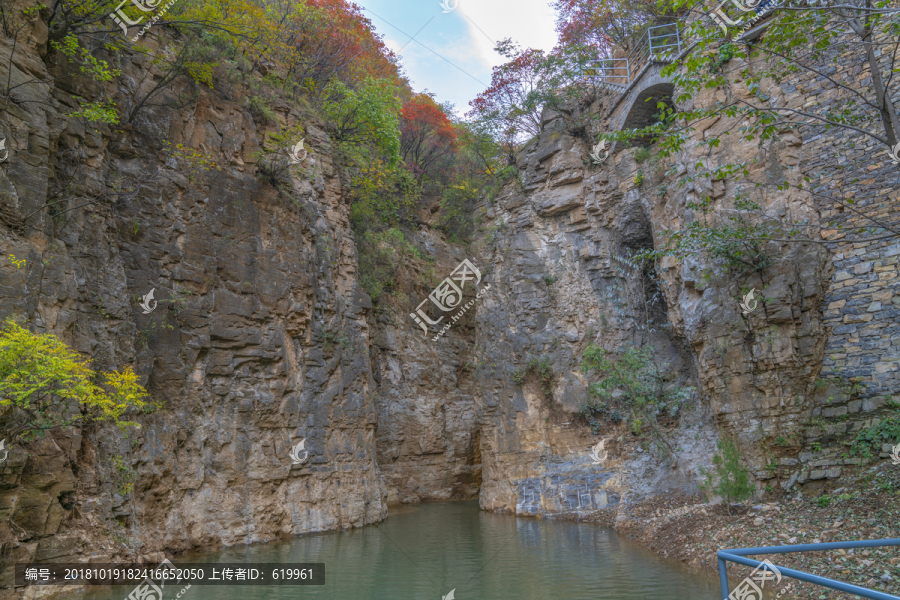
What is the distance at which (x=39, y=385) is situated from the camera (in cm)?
679

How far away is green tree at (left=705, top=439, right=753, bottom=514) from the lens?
11320 mm

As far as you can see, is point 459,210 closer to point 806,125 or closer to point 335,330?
point 335,330

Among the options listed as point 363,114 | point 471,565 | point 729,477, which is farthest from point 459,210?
point 471,565

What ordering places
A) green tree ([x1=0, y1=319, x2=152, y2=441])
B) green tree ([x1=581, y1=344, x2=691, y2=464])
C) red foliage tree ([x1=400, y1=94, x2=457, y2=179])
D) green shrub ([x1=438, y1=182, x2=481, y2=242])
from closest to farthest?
green tree ([x1=0, y1=319, x2=152, y2=441]) < green tree ([x1=581, y1=344, x2=691, y2=464]) < green shrub ([x1=438, y1=182, x2=481, y2=242]) < red foliage tree ([x1=400, y1=94, x2=457, y2=179])

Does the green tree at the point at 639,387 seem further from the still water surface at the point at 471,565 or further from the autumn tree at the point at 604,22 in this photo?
the autumn tree at the point at 604,22

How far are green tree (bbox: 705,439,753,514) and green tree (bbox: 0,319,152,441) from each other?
12280mm

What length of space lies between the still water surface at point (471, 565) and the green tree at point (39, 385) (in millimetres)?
2775

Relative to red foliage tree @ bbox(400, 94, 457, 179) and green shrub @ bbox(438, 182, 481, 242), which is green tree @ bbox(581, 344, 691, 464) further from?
red foliage tree @ bbox(400, 94, 457, 179)

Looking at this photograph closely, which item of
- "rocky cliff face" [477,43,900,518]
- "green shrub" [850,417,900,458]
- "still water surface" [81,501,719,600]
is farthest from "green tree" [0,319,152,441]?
"green shrub" [850,417,900,458]

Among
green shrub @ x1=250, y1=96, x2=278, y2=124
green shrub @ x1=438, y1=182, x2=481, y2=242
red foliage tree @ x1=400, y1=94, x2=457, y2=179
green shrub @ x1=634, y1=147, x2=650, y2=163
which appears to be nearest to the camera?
Result: green shrub @ x1=250, y1=96, x2=278, y2=124

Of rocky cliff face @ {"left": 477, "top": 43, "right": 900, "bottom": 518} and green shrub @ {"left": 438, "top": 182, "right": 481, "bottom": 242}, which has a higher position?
green shrub @ {"left": 438, "top": 182, "right": 481, "bottom": 242}

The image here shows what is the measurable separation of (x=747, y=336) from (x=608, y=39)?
1471 centimetres

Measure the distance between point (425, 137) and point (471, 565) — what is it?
66.9 ft

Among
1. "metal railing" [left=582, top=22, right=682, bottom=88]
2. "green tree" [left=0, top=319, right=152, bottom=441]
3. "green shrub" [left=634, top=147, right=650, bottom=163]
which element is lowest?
"green tree" [left=0, top=319, right=152, bottom=441]
